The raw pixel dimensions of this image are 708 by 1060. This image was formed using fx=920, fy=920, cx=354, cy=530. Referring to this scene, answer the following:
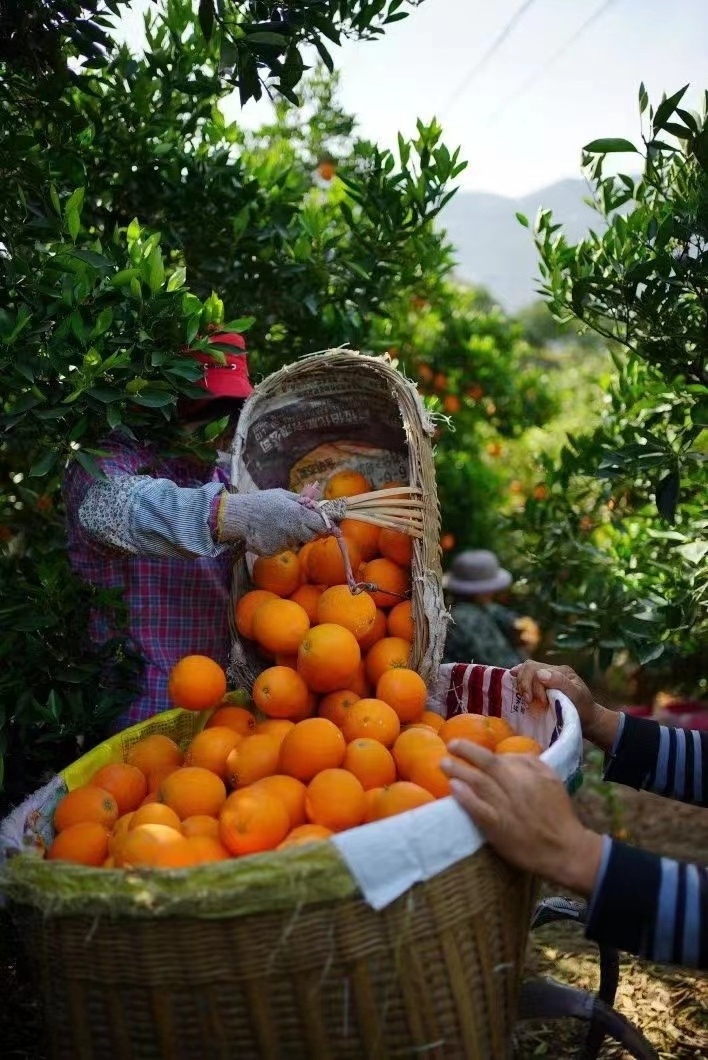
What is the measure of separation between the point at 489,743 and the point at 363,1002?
534 millimetres

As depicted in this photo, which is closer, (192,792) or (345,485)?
(192,792)

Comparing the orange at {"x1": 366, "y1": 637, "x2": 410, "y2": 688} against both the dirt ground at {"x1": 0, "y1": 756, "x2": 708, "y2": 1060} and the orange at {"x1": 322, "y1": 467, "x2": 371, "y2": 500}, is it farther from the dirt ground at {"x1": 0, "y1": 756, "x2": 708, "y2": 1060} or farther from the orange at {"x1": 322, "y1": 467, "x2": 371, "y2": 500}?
the dirt ground at {"x1": 0, "y1": 756, "x2": 708, "y2": 1060}

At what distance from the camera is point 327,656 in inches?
69.1

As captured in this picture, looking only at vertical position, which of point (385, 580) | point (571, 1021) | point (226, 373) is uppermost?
point (226, 373)

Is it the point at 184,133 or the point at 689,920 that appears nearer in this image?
the point at 689,920

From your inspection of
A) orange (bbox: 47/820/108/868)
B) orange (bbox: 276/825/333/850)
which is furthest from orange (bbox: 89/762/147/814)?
orange (bbox: 276/825/333/850)

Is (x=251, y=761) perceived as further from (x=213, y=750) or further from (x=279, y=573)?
(x=279, y=573)

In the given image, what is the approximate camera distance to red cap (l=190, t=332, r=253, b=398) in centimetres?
212

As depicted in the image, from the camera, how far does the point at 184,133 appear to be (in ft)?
9.04

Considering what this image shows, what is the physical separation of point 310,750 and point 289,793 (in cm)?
9

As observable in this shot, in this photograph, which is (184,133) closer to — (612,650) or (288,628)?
(288,628)

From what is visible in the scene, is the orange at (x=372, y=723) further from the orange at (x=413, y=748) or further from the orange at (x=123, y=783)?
the orange at (x=123, y=783)

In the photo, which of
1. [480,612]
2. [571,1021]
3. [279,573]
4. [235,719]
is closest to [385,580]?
[279,573]

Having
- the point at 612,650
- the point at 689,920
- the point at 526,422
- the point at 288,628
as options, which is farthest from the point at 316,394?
the point at 526,422
